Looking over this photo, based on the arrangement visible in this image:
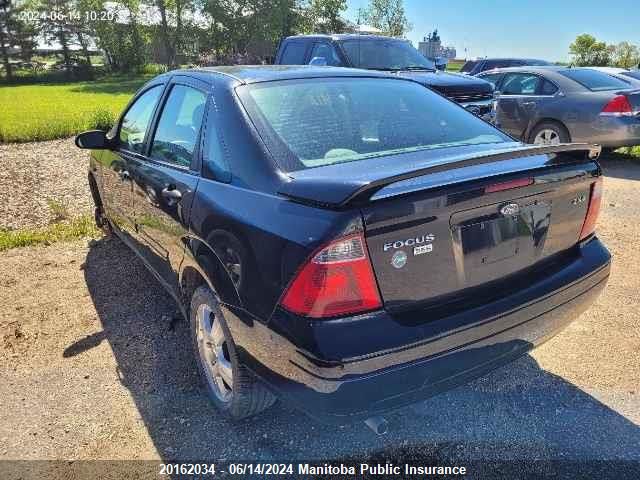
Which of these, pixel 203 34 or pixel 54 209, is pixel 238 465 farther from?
pixel 203 34

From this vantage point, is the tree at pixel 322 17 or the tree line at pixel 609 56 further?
the tree at pixel 322 17

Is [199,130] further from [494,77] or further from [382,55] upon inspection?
[494,77]

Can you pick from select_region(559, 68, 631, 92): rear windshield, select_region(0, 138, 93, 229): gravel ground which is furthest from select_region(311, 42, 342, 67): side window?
select_region(0, 138, 93, 229): gravel ground

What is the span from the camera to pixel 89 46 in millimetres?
55844

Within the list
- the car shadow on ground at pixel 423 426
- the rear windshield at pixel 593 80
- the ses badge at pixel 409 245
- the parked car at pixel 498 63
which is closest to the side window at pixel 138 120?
the car shadow on ground at pixel 423 426

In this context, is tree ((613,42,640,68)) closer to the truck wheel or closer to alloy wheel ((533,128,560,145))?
alloy wheel ((533,128,560,145))

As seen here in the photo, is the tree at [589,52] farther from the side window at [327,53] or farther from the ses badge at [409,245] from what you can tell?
the ses badge at [409,245]

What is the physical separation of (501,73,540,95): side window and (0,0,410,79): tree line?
44.9 m

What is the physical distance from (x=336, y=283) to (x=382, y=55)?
7.42 meters

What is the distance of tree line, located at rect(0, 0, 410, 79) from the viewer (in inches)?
2034

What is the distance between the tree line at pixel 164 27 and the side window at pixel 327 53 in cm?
4513

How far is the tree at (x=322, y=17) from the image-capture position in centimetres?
5372

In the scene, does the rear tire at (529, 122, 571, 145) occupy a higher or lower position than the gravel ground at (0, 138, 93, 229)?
higher

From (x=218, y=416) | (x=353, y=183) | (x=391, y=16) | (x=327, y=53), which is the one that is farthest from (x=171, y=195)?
(x=391, y=16)
